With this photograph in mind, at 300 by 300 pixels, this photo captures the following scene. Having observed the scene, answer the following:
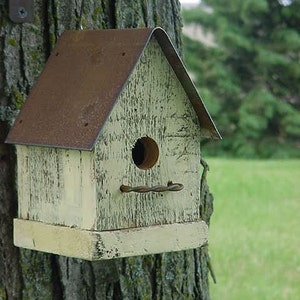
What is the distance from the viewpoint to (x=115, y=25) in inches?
100

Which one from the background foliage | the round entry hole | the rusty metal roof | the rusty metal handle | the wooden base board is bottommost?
the wooden base board

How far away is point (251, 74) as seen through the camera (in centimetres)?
1772

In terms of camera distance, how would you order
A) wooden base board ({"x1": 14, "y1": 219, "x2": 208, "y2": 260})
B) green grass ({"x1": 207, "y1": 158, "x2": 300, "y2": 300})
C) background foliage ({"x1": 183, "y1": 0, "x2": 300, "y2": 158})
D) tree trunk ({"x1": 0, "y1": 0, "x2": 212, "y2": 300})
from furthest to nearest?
1. background foliage ({"x1": 183, "y1": 0, "x2": 300, "y2": 158})
2. green grass ({"x1": 207, "y1": 158, "x2": 300, "y2": 300})
3. tree trunk ({"x1": 0, "y1": 0, "x2": 212, "y2": 300})
4. wooden base board ({"x1": 14, "y1": 219, "x2": 208, "y2": 260})

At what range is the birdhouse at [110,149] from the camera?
2080 millimetres

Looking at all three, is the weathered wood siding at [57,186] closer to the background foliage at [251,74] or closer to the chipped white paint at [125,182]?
the chipped white paint at [125,182]

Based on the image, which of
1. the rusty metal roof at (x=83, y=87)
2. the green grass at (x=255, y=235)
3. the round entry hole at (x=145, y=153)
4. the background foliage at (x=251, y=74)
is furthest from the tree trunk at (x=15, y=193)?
the background foliage at (x=251, y=74)

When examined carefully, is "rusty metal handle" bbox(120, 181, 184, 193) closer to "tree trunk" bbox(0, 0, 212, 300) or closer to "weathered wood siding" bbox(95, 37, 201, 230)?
"weathered wood siding" bbox(95, 37, 201, 230)

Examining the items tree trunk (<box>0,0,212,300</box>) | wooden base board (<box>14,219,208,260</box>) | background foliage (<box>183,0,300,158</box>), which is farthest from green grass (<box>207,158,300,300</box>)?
background foliage (<box>183,0,300,158</box>)

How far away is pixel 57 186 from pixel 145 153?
23 cm

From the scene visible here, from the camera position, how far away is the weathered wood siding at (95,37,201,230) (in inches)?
82.2

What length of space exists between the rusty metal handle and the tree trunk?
403mm

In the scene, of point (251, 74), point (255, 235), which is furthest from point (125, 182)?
point (251, 74)

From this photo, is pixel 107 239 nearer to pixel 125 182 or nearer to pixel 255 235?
pixel 125 182

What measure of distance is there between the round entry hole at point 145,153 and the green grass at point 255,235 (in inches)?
126
